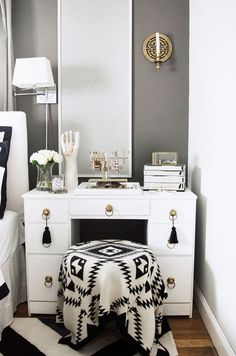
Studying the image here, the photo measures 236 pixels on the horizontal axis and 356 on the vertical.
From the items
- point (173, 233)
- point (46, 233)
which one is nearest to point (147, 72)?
point (173, 233)

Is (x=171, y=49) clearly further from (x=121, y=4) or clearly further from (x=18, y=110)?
(x=18, y=110)

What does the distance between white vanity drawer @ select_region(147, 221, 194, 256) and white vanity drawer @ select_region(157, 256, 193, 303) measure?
0.04m

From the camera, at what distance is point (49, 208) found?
6.64 feet

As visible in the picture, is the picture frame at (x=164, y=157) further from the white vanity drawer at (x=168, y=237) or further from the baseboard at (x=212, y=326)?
the baseboard at (x=212, y=326)

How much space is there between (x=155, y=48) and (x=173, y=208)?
1.16 m

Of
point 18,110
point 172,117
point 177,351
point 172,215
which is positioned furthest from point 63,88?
point 177,351

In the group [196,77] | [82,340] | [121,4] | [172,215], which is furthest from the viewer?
[121,4]

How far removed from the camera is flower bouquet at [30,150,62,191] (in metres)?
2.11

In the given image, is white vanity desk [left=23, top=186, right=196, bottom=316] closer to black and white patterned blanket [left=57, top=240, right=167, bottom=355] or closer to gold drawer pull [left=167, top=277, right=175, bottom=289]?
gold drawer pull [left=167, top=277, right=175, bottom=289]

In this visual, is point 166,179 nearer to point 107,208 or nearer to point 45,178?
point 107,208

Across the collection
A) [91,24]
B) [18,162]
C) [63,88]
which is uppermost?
[91,24]

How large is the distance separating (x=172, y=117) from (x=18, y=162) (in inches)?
44.4

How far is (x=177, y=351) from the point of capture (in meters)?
1.74

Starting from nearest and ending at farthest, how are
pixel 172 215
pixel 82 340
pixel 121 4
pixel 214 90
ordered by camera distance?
pixel 82 340
pixel 214 90
pixel 172 215
pixel 121 4
